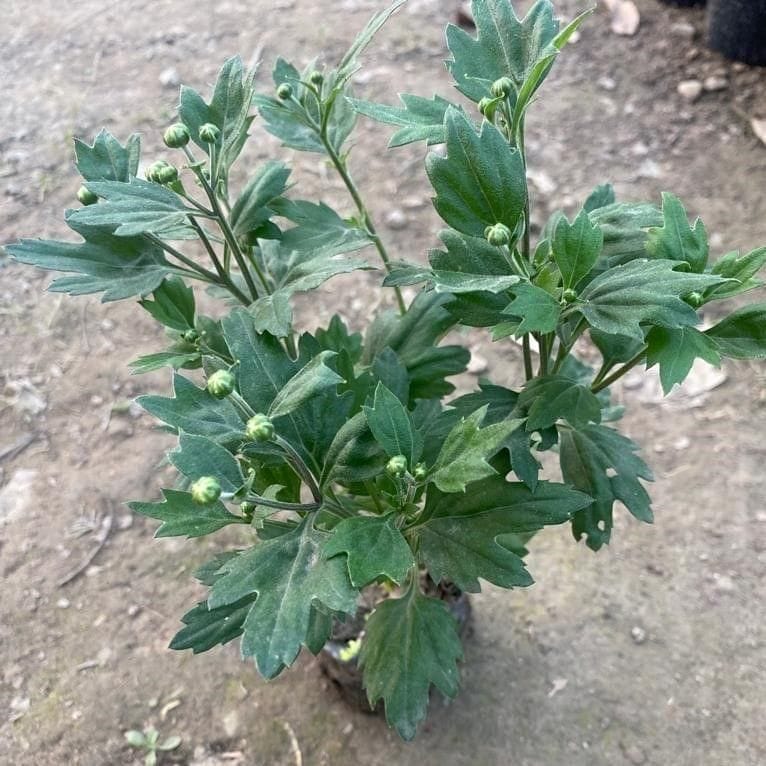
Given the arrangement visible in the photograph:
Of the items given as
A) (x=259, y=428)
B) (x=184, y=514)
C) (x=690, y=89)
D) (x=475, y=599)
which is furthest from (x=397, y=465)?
(x=690, y=89)

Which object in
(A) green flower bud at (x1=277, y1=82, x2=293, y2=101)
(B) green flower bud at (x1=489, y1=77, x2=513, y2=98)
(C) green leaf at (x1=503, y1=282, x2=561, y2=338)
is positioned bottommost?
(C) green leaf at (x1=503, y1=282, x2=561, y2=338)

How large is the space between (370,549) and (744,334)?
1.66 ft

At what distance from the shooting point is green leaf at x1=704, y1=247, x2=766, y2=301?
948mm

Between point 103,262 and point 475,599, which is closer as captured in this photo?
point 103,262

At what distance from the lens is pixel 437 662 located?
3.68 ft

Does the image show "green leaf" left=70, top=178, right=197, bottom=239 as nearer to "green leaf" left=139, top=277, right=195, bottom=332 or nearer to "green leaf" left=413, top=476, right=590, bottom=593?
"green leaf" left=139, top=277, right=195, bottom=332

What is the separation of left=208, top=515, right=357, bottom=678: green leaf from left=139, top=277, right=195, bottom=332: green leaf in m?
0.34

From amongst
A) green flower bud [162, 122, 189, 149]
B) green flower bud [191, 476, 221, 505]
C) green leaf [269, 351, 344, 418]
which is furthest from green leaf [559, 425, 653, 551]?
green flower bud [162, 122, 189, 149]

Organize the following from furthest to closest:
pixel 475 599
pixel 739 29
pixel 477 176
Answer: pixel 739 29
pixel 475 599
pixel 477 176

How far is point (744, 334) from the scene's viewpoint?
96 centimetres

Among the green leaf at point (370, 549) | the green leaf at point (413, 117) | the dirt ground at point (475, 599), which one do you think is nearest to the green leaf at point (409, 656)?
the green leaf at point (370, 549)

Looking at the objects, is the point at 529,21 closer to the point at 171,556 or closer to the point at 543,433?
the point at 543,433

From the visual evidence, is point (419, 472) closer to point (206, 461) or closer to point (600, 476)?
point (206, 461)

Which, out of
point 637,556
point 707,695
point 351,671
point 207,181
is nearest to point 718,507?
point 637,556
